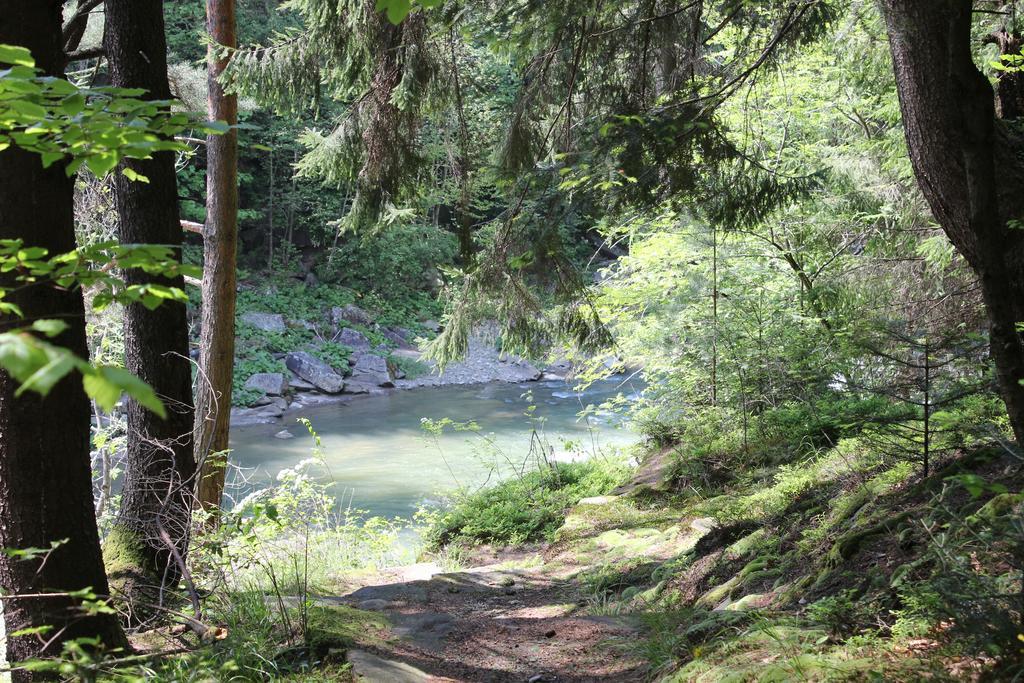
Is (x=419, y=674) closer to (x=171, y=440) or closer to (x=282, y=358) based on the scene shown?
(x=171, y=440)

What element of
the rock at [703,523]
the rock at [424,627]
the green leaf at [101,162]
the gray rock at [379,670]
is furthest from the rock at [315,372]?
the green leaf at [101,162]

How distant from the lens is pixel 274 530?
189 inches

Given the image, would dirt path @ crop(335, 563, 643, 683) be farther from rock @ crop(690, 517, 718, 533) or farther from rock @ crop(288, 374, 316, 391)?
rock @ crop(288, 374, 316, 391)

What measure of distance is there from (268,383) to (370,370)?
10.8ft

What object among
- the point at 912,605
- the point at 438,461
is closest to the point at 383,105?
the point at 912,605

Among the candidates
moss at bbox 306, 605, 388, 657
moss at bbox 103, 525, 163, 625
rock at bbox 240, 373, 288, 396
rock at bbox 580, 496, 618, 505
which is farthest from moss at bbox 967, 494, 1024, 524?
rock at bbox 240, 373, 288, 396

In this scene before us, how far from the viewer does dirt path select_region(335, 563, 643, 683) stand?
12.1 feet

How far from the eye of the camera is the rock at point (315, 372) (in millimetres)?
20078

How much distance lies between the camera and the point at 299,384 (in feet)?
65.5

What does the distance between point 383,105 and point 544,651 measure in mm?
3982

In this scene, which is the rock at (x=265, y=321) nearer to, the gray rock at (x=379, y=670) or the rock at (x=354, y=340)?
the rock at (x=354, y=340)

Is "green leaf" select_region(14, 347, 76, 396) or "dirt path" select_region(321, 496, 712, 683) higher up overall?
"green leaf" select_region(14, 347, 76, 396)

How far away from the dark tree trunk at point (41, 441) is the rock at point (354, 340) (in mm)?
19661

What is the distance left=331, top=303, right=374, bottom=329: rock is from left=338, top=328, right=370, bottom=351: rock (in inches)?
25.5
